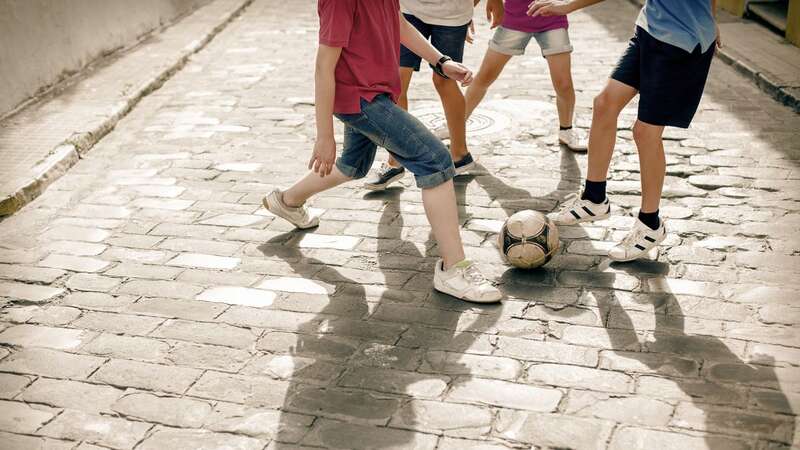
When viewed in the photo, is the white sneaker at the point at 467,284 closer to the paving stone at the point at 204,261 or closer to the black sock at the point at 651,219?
the black sock at the point at 651,219

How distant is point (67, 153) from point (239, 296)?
288 centimetres

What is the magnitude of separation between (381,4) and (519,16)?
91.0 inches

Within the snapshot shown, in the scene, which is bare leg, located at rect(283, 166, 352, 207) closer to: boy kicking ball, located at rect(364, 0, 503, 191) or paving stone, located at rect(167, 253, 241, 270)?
paving stone, located at rect(167, 253, 241, 270)

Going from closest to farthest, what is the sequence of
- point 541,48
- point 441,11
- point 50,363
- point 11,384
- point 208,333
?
point 11,384, point 50,363, point 208,333, point 441,11, point 541,48

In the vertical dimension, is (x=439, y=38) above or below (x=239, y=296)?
above

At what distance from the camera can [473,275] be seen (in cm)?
452

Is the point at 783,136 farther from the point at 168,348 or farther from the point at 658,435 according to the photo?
the point at 168,348

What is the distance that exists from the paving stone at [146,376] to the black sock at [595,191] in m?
2.53

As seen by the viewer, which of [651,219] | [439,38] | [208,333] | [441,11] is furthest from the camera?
[439,38]

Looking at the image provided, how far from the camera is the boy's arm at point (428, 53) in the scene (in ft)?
15.1

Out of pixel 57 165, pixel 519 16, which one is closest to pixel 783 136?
pixel 519 16

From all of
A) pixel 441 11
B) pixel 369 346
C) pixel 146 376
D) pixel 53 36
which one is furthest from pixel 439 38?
pixel 53 36

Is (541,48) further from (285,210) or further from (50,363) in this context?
(50,363)

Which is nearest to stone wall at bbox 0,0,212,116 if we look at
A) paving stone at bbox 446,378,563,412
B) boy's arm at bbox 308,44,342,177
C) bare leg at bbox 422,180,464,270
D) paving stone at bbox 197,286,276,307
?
paving stone at bbox 197,286,276,307
